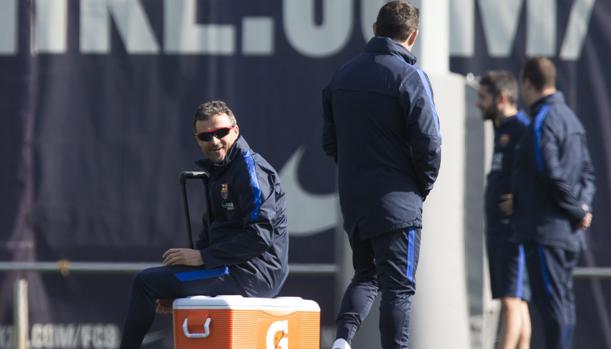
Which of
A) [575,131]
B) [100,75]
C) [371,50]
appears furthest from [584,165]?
[100,75]

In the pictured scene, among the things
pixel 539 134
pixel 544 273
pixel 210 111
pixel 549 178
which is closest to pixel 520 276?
pixel 544 273

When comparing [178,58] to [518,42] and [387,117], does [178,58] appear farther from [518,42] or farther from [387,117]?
[387,117]

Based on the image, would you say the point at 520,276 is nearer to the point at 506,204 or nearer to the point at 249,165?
the point at 506,204

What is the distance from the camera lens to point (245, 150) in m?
6.30

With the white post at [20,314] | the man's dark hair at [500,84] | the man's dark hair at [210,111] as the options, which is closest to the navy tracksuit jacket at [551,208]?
the man's dark hair at [500,84]

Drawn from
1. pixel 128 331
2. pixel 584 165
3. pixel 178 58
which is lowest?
pixel 128 331

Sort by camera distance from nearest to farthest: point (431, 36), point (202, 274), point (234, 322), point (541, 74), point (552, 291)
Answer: point (234, 322) < point (202, 274) < point (431, 36) < point (552, 291) < point (541, 74)

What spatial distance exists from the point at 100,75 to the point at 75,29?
35cm

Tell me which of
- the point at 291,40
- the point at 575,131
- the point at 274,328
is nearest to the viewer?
the point at 274,328

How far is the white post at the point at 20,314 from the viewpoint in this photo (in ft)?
29.2

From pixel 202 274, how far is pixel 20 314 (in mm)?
3041

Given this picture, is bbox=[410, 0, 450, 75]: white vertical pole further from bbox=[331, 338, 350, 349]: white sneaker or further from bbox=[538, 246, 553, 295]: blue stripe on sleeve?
bbox=[331, 338, 350, 349]: white sneaker

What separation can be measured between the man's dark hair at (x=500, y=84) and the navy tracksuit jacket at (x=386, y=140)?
2.14 meters

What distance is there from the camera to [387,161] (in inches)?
243
